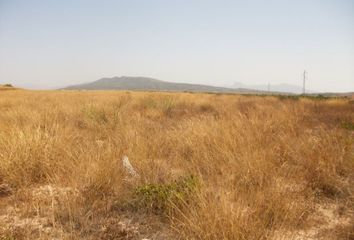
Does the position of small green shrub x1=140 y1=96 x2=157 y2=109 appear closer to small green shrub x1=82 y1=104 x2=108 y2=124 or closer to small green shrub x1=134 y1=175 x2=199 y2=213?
small green shrub x1=82 y1=104 x2=108 y2=124

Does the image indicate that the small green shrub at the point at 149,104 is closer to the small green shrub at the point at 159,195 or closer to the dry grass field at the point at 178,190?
the dry grass field at the point at 178,190

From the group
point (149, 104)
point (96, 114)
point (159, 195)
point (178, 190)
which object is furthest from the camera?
point (149, 104)

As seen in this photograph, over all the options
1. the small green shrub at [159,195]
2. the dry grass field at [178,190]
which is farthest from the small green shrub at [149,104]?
the small green shrub at [159,195]

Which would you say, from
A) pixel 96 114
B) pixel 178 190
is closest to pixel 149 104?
pixel 96 114

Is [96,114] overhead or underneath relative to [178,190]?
overhead

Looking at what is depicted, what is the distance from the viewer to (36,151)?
402cm

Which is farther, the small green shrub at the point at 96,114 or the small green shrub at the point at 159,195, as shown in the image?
the small green shrub at the point at 96,114

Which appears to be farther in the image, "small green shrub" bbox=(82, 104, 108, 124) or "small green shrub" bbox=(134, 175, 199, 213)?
"small green shrub" bbox=(82, 104, 108, 124)

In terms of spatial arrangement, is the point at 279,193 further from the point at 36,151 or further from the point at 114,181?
the point at 36,151

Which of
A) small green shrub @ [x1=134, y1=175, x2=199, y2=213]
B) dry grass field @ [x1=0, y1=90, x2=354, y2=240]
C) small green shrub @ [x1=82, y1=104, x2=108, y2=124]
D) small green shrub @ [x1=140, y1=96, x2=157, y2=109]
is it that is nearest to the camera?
dry grass field @ [x1=0, y1=90, x2=354, y2=240]

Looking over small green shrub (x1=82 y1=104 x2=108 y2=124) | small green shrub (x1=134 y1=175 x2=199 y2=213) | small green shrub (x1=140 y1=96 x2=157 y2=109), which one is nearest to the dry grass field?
small green shrub (x1=134 y1=175 x2=199 y2=213)

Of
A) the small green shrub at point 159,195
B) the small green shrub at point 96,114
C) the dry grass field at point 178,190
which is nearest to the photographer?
the dry grass field at point 178,190

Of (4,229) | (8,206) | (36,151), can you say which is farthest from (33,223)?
(36,151)

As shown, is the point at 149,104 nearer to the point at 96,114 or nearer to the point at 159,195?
the point at 96,114
